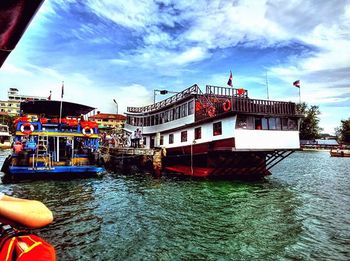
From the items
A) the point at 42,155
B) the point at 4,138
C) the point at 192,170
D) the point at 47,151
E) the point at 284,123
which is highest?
the point at 4,138

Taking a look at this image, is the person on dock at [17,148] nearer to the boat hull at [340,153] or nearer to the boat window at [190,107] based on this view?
the boat window at [190,107]

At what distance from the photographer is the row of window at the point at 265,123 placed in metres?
18.1

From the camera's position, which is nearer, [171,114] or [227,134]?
[227,134]

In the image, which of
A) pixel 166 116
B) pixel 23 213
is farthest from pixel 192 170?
pixel 23 213

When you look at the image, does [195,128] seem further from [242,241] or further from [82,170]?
[242,241]

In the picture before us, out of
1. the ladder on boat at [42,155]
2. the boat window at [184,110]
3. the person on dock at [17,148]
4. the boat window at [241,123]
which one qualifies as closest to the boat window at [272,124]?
the boat window at [241,123]

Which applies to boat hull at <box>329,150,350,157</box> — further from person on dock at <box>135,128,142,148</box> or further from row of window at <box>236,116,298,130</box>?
person on dock at <box>135,128,142,148</box>

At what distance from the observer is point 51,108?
75.8 ft

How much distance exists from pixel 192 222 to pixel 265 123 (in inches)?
465

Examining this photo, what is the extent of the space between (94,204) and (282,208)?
356 inches

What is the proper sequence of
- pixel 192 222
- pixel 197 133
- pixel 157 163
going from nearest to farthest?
pixel 192 222 < pixel 197 133 < pixel 157 163

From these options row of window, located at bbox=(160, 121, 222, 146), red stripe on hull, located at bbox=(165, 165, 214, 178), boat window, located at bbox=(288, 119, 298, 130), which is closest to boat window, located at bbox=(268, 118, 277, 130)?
boat window, located at bbox=(288, 119, 298, 130)

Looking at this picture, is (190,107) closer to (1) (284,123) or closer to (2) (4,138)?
(1) (284,123)

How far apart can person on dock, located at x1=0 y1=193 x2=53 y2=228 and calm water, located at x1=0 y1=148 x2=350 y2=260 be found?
535 centimetres
